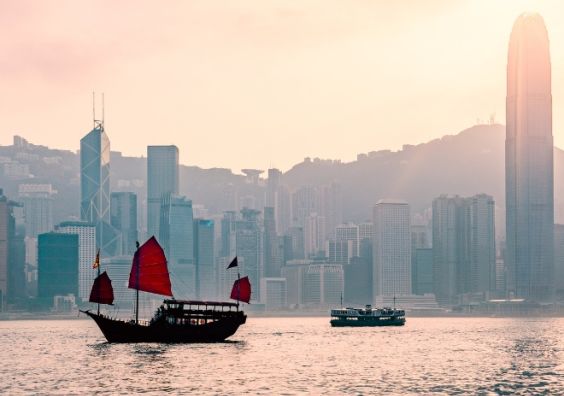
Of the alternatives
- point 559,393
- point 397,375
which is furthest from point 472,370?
point 559,393

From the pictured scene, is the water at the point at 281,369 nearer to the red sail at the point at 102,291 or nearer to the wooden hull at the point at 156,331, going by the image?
the wooden hull at the point at 156,331

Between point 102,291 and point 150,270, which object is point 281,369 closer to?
point 150,270

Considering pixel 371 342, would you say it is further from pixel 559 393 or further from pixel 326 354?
pixel 559 393

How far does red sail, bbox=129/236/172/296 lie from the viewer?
167625mm

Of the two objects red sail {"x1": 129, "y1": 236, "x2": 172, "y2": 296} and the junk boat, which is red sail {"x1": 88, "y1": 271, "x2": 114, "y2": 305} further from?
red sail {"x1": 129, "y1": 236, "x2": 172, "y2": 296}

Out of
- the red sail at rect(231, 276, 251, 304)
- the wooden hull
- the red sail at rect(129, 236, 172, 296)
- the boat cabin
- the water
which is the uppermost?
the red sail at rect(129, 236, 172, 296)

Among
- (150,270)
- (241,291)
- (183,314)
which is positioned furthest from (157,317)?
(241,291)

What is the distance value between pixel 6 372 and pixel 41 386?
21.1m

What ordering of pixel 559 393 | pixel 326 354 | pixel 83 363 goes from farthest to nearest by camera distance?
1. pixel 326 354
2. pixel 83 363
3. pixel 559 393

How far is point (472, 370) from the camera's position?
127812 mm

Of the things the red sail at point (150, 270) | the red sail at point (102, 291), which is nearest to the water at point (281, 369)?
the red sail at point (102, 291)

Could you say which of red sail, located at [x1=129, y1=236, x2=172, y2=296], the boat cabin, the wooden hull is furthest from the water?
red sail, located at [x1=129, y1=236, x2=172, y2=296]

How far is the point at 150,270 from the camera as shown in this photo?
16888 centimetres

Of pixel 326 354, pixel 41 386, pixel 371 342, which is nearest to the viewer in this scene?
pixel 41 386
